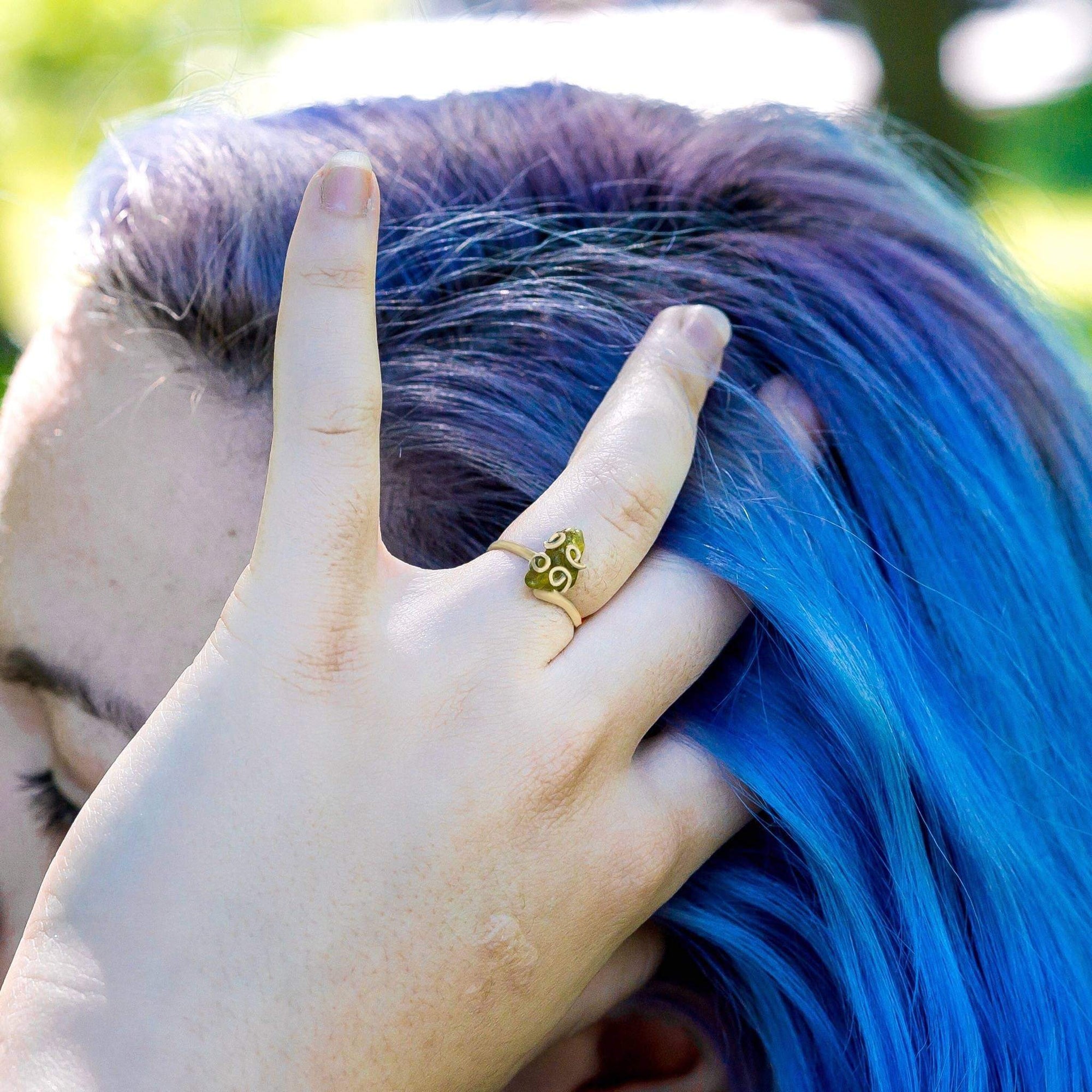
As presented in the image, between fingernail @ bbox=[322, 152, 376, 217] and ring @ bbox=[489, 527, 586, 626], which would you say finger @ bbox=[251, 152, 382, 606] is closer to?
fingernail @ bbox=[322, 152, 376, 217]

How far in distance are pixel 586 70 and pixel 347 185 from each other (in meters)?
0.90

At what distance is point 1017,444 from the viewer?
1.28 m

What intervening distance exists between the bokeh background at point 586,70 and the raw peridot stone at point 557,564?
0.83 meters

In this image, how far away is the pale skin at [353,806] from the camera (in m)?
0.86

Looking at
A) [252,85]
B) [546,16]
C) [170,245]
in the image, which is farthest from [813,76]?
[170,245]

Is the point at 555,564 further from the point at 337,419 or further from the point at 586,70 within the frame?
the point at 586,70

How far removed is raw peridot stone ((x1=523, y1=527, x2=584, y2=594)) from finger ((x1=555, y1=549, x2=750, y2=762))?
2.5 inches

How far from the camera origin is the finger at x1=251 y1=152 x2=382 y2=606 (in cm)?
90

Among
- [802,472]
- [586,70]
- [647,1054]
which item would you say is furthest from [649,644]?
[586,70]

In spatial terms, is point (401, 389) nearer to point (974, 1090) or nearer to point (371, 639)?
point (371, 639)

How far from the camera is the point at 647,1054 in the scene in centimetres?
129

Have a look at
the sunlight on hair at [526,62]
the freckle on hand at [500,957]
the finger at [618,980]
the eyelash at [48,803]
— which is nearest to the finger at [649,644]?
the freckle on hand at [500,957]

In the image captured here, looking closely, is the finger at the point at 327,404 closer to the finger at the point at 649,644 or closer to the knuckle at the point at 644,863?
the finger at the point at 649,644

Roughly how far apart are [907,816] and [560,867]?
39cm
